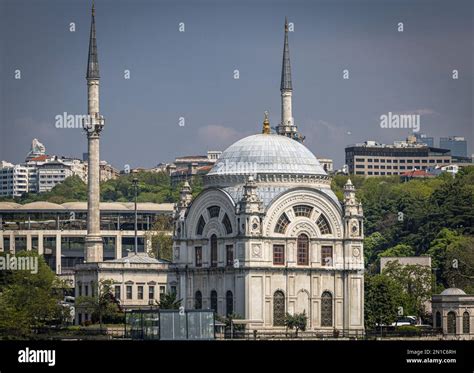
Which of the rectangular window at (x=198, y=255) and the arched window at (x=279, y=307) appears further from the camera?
the rectangular window at (x=198, y=255)

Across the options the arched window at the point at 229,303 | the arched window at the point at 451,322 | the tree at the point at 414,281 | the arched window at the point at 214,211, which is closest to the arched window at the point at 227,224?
the arched window at the point at 214,211

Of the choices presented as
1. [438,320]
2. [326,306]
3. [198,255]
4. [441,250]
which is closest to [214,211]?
[198,255]

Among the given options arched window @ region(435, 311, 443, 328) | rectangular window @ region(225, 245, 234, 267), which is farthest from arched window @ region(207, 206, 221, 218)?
arched window @ region(435, 311, 443, 328)

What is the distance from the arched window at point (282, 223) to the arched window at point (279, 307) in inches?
135

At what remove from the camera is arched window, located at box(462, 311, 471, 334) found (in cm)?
11163

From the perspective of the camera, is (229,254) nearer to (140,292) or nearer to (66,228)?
(140,292)

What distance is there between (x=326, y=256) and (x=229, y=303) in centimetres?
619

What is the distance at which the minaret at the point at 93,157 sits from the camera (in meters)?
123

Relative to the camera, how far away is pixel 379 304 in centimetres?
11456

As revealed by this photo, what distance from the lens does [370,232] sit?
Answer: 16325 centimetres

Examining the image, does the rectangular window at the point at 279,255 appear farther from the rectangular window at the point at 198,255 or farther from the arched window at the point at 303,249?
the rectangular window at the point at 198,255
